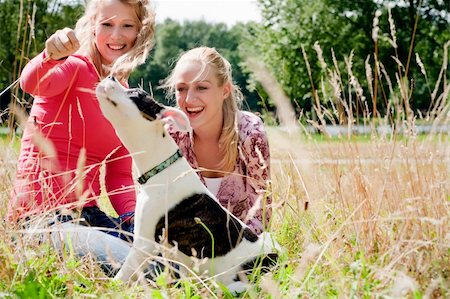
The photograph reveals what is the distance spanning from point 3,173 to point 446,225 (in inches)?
88.9

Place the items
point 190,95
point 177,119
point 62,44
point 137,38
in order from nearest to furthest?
point 177,119, point 62,44, point 190,95, point 137,38

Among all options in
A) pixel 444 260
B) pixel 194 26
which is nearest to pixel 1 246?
pixel 444 260

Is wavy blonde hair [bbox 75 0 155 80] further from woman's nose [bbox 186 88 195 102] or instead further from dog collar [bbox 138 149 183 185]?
dog collar [bbox 138 149 183 185]

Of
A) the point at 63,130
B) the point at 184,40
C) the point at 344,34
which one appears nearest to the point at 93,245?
the point at 63,130

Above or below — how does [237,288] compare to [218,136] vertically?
below

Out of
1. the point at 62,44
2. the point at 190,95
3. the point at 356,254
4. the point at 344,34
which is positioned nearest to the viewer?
the point at 356,254

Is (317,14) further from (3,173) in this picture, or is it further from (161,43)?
(161,43)

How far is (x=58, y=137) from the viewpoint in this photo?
344cm

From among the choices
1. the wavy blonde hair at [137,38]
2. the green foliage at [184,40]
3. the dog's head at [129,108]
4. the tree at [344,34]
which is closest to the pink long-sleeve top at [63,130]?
the wavy blonde hair at [137,38]

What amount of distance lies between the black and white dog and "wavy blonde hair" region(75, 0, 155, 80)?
85cm

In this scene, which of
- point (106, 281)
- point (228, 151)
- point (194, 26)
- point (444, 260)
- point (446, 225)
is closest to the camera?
point (444, 260)

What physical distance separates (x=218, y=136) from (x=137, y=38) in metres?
0.74

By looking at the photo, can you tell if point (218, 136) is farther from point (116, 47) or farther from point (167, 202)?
point (167, 202)

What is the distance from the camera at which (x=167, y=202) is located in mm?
2691
